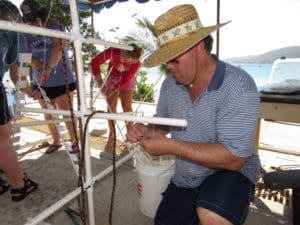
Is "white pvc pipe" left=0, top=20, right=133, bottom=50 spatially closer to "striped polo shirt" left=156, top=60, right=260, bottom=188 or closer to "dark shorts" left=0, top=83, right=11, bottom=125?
"striped polo shirt" left=156, top=60, right=260, bottom=188

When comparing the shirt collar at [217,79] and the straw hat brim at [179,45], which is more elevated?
the straw hat brim at [179,45]

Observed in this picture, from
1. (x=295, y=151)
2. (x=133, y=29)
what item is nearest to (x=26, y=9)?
(x=295, y=151)

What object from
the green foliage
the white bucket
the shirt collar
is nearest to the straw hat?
the shirt collar

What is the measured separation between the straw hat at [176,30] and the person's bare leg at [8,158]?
4.50 feet

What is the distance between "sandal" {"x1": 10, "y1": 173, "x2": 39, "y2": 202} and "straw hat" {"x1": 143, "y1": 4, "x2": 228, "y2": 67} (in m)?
1.63

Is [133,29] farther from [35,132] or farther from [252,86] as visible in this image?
[252,86]

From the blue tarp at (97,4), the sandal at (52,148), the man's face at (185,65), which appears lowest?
the sandal at (52,148)

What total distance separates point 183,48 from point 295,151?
236 centimetres

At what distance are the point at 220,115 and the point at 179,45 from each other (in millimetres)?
402

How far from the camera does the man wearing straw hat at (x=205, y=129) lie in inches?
46.0

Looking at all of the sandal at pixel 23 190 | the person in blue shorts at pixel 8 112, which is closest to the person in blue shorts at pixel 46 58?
the person in blue shorts at pixel 8 112

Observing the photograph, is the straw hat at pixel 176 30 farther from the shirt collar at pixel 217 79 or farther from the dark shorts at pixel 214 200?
the dark shorts at pixel 214 200

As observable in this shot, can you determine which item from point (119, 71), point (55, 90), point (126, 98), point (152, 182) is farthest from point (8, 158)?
point (126, 98)

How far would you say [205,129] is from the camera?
4.39ft
